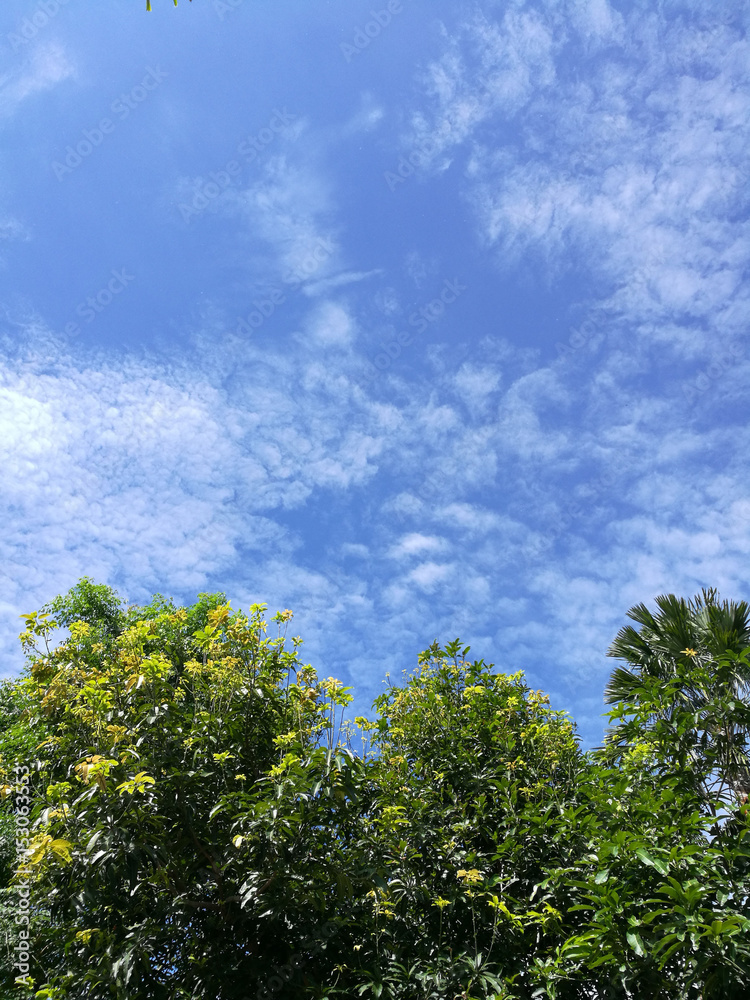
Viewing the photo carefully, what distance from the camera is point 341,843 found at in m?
4.48

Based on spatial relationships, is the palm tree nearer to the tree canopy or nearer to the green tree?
the tree canopy

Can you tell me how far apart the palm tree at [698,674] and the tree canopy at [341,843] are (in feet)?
0.10

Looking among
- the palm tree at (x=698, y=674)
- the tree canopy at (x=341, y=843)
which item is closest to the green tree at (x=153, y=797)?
the tree canopy at (x=341, y=843)

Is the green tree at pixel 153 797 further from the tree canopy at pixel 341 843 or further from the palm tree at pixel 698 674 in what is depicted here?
the palm tree at pixel 698 674

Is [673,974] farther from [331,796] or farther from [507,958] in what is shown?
[331,796]

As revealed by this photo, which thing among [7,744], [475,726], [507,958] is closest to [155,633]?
[475,726]

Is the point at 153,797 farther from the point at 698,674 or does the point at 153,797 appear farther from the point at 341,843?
the point at 698,674

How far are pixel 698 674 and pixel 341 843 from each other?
8.26ft

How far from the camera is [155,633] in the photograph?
525cm

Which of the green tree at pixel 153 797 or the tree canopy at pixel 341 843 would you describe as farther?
the green tree at pixel 153 797

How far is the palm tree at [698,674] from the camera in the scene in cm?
397

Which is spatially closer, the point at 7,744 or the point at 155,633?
the point at 155,633

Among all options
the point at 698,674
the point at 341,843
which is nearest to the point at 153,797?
the point at 341,843

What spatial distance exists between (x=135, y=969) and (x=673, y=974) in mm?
2905
